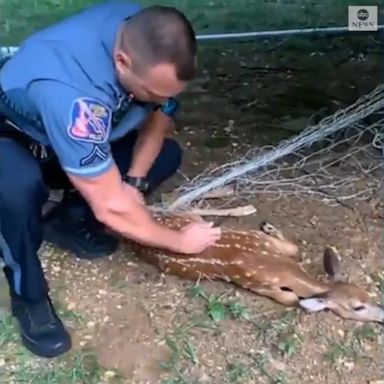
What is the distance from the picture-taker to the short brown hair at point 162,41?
2129 millimetres

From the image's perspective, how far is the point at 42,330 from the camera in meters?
2.50

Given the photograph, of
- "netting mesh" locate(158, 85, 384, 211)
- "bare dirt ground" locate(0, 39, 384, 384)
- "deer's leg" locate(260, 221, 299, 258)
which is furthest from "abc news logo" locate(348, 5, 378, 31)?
"deer's leg" locate(260, 221, 299, 258)

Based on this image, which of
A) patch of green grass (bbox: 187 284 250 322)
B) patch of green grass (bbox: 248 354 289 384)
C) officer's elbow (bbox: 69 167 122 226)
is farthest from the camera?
patch of green grass (bbox: 187 284 250 322)

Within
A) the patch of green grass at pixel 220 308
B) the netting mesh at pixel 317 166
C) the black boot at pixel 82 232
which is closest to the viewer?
the patch of green grass at pixel 220 308

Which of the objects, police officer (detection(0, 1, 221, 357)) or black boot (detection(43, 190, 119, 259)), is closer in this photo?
police officer (detection(0, 1, 221, 357))

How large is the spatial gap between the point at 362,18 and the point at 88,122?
2698 millimetres

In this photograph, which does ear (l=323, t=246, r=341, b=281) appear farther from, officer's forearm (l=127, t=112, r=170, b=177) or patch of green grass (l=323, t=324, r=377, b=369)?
officer's forearm (l=127, t=112, r=170, b=177)

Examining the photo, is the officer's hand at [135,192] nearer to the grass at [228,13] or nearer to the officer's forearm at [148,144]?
the officer's forearm at [148,144]

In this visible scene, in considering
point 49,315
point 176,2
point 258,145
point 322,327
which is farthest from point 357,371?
point 176,2

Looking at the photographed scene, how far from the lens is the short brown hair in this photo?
83.8 inches

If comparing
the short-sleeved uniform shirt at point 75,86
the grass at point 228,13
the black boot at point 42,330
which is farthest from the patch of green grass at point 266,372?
the grass at point 228,13

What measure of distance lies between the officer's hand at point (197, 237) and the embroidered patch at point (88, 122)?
1.50ft

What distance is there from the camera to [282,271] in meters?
2.61

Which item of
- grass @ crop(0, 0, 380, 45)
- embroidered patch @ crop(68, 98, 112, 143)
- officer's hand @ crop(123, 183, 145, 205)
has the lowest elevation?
grass @ crop(0, 0, 380, 45)
